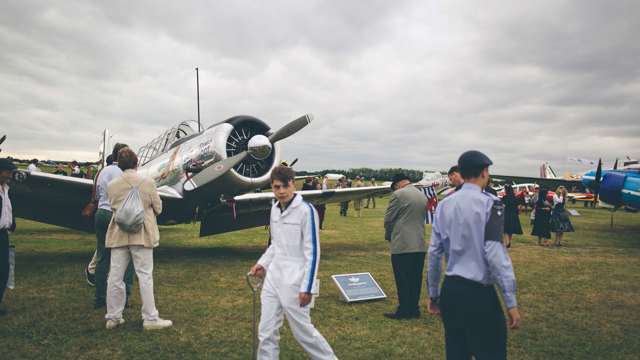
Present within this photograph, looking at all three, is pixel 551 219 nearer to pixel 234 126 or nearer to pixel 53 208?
pixel 234 126

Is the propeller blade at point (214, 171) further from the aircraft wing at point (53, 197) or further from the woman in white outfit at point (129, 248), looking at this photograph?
the woman in white outfit at point (129, 248)

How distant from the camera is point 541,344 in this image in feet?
14.9

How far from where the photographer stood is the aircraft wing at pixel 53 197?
803 centimetres

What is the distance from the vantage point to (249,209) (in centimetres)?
1088

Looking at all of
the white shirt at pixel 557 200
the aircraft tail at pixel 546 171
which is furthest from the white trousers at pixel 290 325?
the aircraft tail at pixel 546 171

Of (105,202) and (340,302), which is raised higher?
(105,202)

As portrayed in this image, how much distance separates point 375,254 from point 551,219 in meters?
6.77

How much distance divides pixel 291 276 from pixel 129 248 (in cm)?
254

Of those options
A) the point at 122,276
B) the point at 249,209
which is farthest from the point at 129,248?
the point at 249,209

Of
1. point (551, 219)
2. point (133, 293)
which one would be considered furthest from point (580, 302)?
point (551, 219)

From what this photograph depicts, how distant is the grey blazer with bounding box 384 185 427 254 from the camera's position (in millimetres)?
5348

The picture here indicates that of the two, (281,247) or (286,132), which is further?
(286,132)

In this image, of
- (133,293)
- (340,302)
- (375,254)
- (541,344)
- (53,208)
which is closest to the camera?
(541,344)

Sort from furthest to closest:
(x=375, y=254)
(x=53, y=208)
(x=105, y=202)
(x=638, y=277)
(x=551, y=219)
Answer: (x=551, y=219) → (x=375, y=254) → (x=53, y=208) → (x=638, y=277) → (x=105, y=202)
